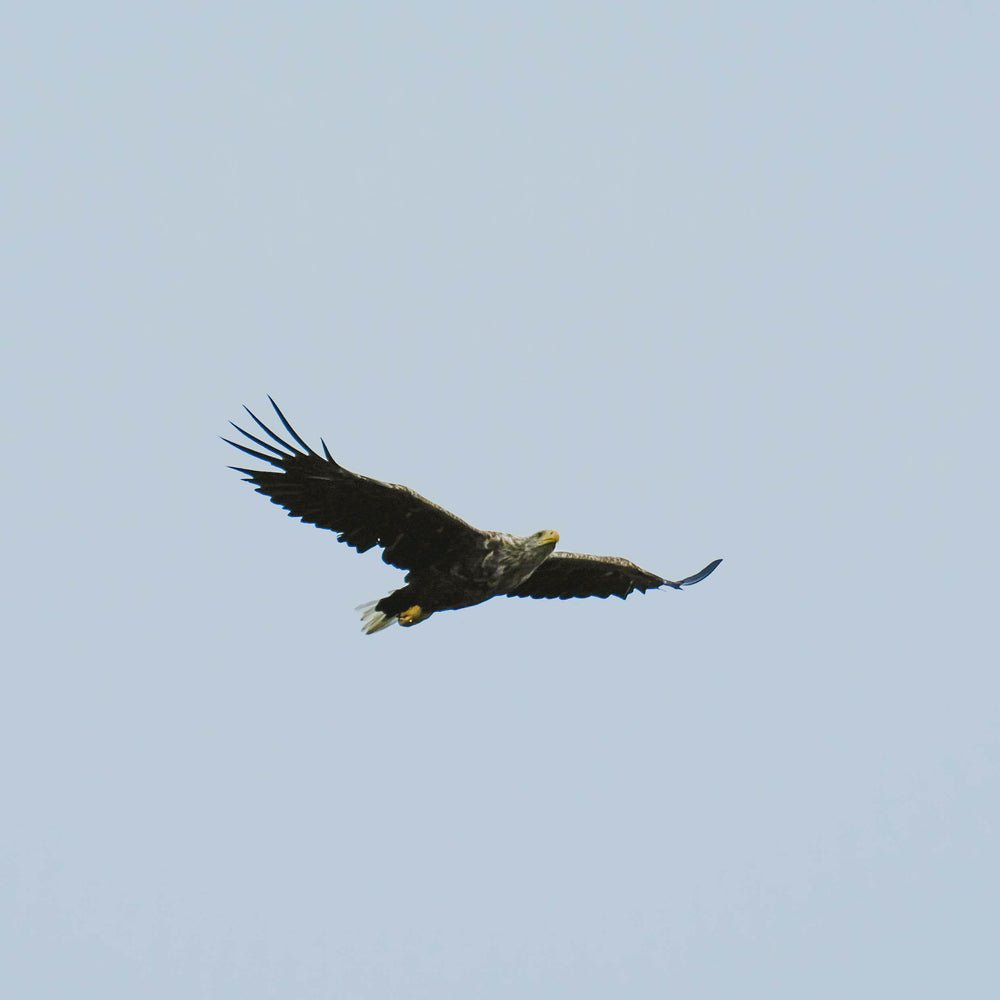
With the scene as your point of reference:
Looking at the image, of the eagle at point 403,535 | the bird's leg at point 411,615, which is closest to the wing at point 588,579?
the eagle at point 403,535

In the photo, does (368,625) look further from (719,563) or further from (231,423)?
(719,563)

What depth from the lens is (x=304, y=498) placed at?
502 inches

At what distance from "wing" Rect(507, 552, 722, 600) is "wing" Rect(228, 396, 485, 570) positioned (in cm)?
173

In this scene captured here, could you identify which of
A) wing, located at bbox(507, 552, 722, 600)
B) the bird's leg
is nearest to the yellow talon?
the bird's leg

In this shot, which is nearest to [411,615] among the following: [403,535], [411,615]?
[411,615]

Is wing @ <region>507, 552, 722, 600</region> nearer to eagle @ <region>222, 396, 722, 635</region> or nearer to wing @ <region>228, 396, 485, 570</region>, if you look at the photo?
eagle @ <region>222, 396, 722, 635</region>

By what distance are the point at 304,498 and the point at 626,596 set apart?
13.7 ft

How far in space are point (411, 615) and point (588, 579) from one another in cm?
244

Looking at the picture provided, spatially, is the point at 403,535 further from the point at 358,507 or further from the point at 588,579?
the point at 588,579

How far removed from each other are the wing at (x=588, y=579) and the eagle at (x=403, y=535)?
363 mm

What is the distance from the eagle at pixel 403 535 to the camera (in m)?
12.6

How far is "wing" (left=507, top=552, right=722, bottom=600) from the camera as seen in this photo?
15.1 meters

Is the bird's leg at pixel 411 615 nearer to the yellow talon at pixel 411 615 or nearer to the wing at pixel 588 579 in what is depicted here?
the yellow talon at pixel 411 615

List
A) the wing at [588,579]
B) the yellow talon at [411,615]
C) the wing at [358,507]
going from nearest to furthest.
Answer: the wing at [358,507] < the yellow talon at [411,615] < the wing at [588,579]
